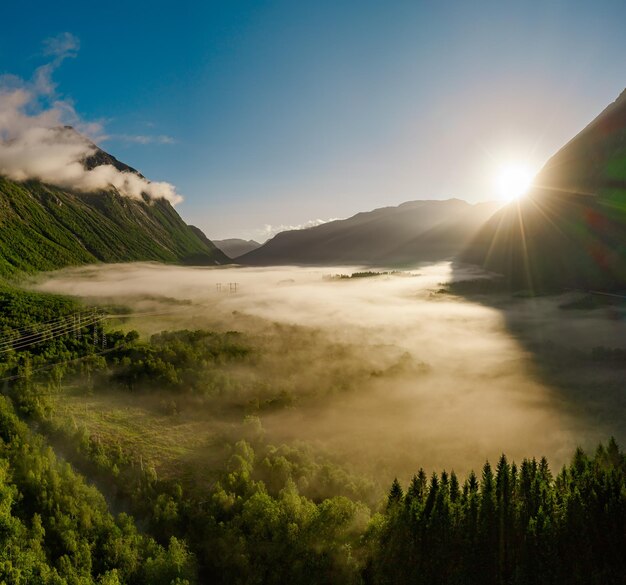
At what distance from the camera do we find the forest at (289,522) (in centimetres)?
6912

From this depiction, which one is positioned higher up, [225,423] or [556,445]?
[225,423]

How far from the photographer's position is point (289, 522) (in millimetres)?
77938

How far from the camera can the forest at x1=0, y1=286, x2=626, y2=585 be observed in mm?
69125

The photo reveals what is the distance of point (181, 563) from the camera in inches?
2761

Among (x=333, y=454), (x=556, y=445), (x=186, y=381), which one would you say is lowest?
(x=556, y=445)

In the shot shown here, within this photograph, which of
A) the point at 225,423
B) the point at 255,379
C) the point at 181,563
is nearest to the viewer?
the point at 181,563

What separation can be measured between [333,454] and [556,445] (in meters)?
85.0

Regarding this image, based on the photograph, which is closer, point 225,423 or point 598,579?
point 598,579

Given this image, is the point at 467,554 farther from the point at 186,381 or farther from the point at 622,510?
the point at 186,381

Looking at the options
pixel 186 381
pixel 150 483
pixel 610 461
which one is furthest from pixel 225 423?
pixel 610 461

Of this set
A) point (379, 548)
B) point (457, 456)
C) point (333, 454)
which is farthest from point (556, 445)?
point (379, 548)

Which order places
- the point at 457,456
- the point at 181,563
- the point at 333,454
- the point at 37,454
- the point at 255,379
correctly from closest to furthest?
the point at 181,563, the point at 37,454, the point at 333,454, the point at 457,456, the point at 255,379

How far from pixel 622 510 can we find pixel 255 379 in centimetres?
13246

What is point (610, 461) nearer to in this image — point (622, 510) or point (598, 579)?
point (622, 510)
